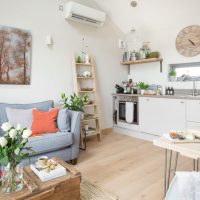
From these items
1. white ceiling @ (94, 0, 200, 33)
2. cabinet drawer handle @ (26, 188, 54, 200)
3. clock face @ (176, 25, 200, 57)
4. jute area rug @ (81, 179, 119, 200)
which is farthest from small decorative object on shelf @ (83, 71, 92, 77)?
cabinet drawer handle @ (26, 188, 54, 200)

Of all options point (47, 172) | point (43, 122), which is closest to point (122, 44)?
point (43, 122)

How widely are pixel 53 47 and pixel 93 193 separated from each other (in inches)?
101

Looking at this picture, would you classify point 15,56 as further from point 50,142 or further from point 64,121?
point 50,142

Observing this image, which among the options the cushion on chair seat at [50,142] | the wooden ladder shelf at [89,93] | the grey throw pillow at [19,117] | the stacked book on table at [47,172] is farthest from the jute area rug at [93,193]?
the wooden ladder shelf at [89,93]

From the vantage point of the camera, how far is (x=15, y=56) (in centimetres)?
321

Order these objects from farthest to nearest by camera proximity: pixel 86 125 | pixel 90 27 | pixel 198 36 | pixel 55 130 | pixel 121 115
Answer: pixel 121 115, pixel 90 27, pixel 86 125, pixel 198 36, pixel 55 130

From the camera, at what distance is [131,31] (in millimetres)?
4645

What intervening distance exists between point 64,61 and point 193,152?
2.90m

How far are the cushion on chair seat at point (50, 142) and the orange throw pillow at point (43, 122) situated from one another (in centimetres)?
13

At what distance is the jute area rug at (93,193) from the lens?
2070mm

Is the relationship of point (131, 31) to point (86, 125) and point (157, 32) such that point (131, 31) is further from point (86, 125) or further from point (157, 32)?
point (86, 125)

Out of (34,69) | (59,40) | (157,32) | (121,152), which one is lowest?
(121,152)

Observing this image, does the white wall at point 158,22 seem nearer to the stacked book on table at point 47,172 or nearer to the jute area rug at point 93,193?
the jute area rug at point 93,193

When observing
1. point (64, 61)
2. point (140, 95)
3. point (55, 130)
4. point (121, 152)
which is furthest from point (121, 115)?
point (55, 130)
